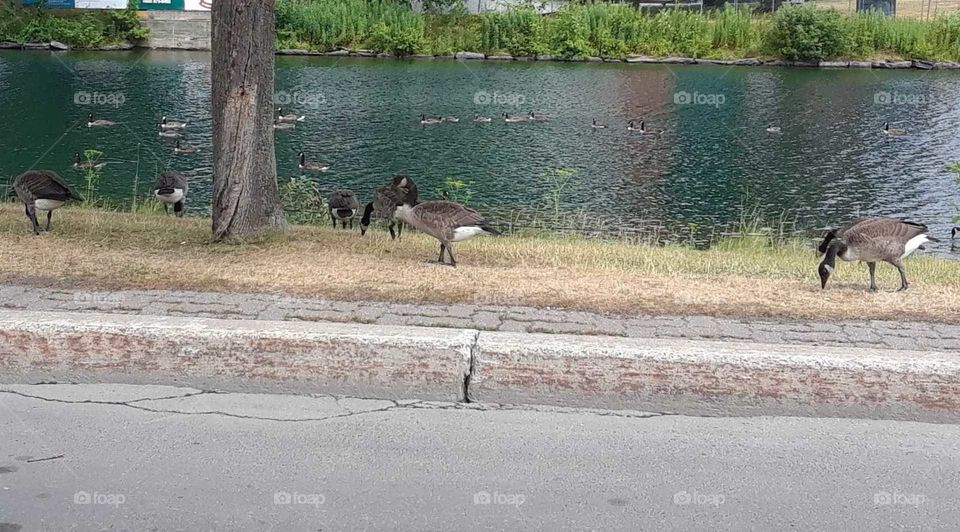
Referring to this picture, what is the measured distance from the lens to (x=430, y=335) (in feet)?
18.5

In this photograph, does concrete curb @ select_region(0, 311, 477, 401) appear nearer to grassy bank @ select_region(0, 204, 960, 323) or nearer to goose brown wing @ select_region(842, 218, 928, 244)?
grassy bank @ select_region(0, 204, 960, 323)

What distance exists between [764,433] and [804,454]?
Result: 285 millimetres

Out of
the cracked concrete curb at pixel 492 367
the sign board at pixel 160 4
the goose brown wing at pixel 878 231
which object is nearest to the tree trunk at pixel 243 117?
the cracked concrete curb at pixel 492 367

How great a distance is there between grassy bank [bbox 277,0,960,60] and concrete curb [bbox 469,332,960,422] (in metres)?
45.7

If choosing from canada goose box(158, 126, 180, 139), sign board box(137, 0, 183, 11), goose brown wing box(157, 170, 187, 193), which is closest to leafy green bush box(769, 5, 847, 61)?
sign board box(137, 0, 183, 11)

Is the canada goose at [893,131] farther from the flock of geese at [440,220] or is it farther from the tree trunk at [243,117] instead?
the tree trunk at [243,117]

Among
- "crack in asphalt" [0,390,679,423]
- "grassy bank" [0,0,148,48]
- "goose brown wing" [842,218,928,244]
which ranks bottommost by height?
"crack in asphalt" [0,390,679,423]

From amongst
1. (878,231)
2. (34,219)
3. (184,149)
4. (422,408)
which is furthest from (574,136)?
(422,408)

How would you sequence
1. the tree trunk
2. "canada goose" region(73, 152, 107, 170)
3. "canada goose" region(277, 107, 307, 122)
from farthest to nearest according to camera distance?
1. "canada goose" region(277, 107, 307, 122)
2. "canada goose" region(73, 152, 107, 170)
3. the tree trunk

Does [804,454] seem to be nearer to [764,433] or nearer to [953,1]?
[764,433]

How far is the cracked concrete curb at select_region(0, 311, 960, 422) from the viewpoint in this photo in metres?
5.32

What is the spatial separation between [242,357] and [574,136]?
72.1 feet

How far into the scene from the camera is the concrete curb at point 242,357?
5.50 metres

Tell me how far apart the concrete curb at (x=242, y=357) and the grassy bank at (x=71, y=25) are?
158 ft
